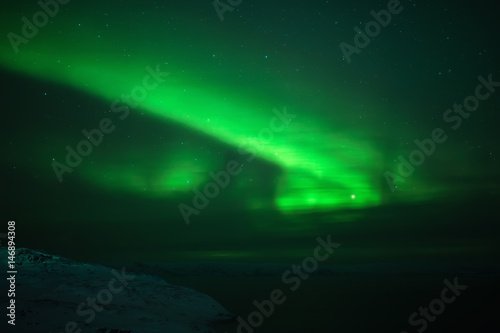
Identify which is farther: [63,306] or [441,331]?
[441,331]

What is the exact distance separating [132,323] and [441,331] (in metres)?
19.1

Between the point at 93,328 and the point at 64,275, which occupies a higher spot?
the point at 64,275

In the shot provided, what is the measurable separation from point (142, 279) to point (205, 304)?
7662 millimetres

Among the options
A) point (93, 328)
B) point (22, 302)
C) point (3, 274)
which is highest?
point (3, 274)

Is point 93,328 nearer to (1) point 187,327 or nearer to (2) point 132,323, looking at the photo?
(2) point 132,323

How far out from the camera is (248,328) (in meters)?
25.3

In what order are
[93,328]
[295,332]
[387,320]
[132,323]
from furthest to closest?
[387,320], [295,332], [132,323], [93,328]

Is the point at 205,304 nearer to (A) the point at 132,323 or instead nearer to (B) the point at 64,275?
(A) the point at 132,323

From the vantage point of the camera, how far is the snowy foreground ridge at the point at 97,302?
1911 cm

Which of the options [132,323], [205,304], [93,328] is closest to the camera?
[93,328]

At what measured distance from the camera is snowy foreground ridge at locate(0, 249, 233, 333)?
19.1 m

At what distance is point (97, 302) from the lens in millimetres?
23422

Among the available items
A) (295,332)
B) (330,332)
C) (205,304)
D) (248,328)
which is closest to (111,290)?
(205,304)

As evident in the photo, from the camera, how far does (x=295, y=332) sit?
2477 cm
